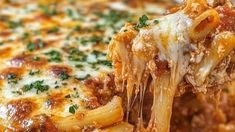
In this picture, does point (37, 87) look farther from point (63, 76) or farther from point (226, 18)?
point (226, 18)

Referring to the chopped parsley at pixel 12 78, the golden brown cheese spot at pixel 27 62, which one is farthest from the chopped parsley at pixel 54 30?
the chopped parsley at pixel 12 78

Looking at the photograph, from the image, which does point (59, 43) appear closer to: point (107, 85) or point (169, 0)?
point (107, 85)

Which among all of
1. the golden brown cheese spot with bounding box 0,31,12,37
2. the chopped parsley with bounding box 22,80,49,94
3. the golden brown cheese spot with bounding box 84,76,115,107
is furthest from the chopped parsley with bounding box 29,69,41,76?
the golden brown cheese spot with bounding box 0,31,12,37

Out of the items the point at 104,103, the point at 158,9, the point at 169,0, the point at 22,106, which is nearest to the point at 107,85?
the point at 104,103

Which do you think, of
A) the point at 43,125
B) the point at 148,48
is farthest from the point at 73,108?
the point at 148,48

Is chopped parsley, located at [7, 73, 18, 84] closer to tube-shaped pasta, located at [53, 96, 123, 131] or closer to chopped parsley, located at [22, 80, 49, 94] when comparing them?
chopped parsley, located at [22, 80, 49, 94]
